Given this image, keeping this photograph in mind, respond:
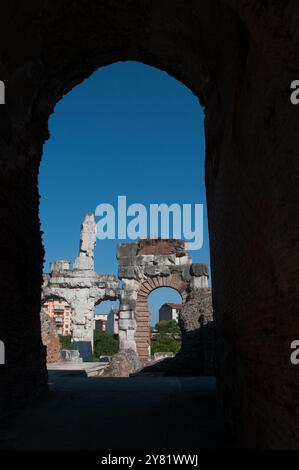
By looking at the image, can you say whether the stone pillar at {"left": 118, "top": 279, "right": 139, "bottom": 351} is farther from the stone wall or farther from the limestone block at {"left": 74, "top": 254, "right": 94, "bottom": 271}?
the limestone block at {"left": 74, "top": 254, "right": 94, "bottom": 271}

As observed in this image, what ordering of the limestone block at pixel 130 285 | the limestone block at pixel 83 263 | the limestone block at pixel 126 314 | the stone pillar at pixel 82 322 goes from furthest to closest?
1. the limestone block at pixel 83 263
2. the stone pillar at pixel 82 322
3. the limestone block at pixel 130 285
4. the limestone block at pixel 126 314

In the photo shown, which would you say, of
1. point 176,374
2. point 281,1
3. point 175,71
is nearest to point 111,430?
point 281,1

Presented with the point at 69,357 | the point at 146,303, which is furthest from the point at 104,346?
the point at 146,303

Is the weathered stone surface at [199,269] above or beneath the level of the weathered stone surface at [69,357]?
above

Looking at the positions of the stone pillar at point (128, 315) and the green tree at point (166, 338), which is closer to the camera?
the stone pillar at point (128, 315)

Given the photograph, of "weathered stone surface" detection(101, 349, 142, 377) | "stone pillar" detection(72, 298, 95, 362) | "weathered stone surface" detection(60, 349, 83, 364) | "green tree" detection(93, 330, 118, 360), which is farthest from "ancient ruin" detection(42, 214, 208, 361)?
"green tree" detection(93, 330, 118, 360)

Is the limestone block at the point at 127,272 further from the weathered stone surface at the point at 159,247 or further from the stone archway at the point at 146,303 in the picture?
the weathered stone surface at the point at 159,247

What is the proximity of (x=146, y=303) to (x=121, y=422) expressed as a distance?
13.0 m

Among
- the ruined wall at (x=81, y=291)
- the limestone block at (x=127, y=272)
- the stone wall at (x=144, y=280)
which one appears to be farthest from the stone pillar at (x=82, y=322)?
the limestone block at (x=127, y=272)

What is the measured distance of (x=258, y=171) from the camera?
209 cm

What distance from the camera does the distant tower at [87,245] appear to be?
68.9 feet

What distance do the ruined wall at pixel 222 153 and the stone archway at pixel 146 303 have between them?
37.8 feet

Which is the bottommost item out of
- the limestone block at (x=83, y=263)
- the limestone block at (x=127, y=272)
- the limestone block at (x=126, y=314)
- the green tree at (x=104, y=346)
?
the green tree at (x=104, y=346)
